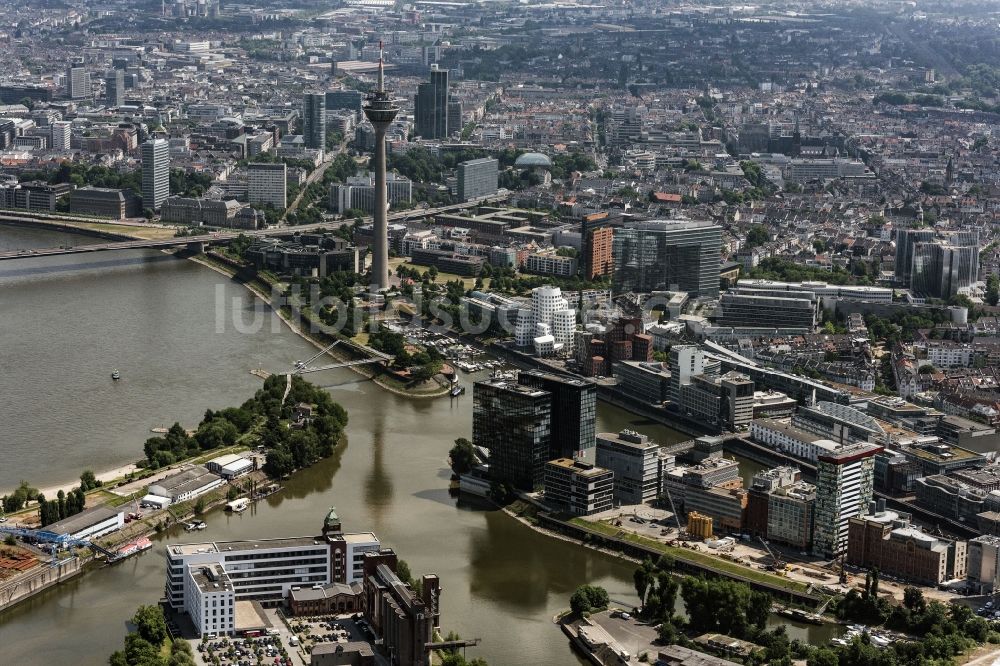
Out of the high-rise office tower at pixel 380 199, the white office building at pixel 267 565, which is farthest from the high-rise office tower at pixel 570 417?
the high-rise office tower at pixel 380 199

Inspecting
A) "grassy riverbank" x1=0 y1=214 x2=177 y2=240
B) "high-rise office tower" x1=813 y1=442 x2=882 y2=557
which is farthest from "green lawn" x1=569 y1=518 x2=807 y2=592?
"grassy riverbank" x1=0 y1=214 x2=177 y2=240

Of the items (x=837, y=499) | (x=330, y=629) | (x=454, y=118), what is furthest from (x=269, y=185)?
(x=330, y=629)

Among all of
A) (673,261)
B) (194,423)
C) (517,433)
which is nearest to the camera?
(517,433)

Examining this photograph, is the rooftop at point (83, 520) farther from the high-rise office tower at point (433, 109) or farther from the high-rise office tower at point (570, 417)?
the high-rise office tower at point (433, 109)

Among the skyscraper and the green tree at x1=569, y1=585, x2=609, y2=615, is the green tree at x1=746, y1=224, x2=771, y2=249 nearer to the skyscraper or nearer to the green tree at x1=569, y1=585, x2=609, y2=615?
the skyscraper

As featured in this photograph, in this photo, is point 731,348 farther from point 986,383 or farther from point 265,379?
point 265,379

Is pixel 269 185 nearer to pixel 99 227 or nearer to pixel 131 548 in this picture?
pixel 99 227
